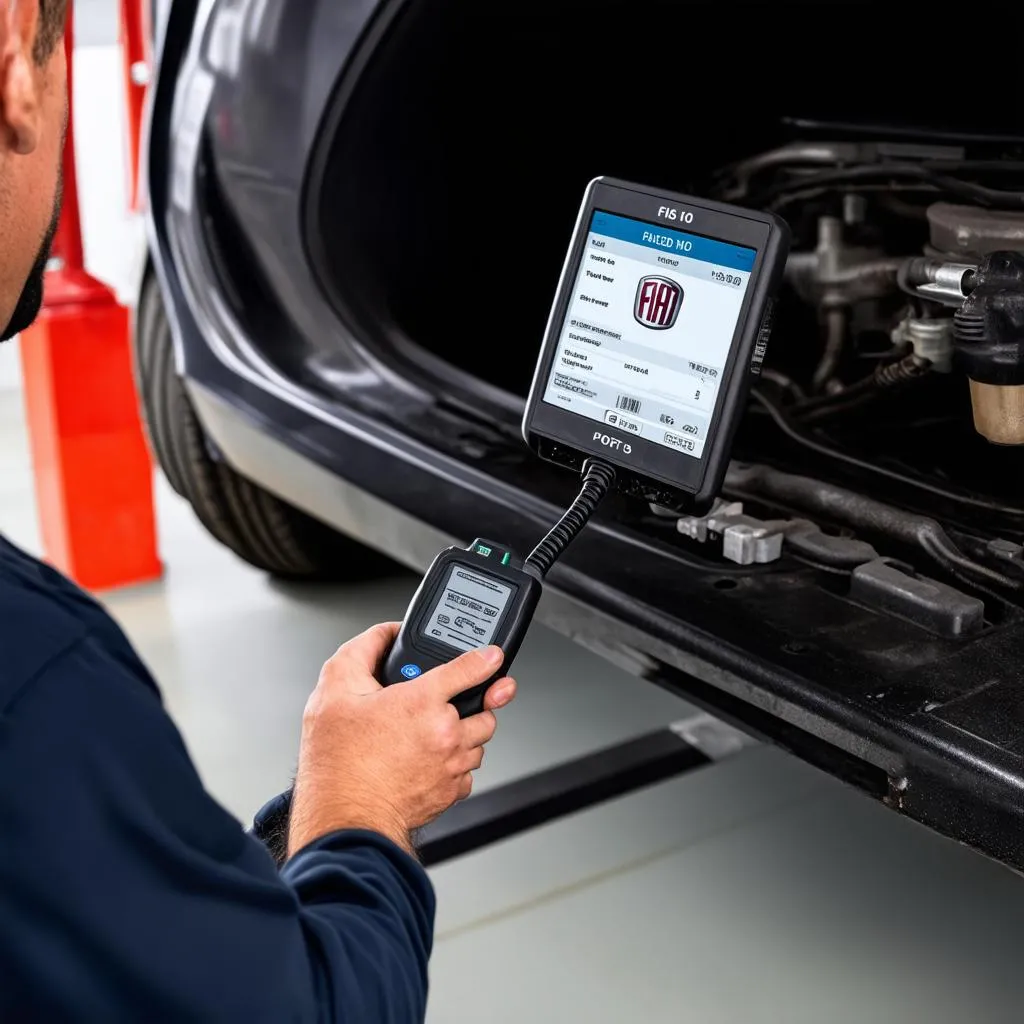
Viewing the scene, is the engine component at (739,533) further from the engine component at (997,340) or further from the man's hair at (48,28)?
the man's hair at (48,28)

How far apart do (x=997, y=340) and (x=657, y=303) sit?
311mm

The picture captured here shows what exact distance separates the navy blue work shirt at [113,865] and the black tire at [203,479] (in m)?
1.49

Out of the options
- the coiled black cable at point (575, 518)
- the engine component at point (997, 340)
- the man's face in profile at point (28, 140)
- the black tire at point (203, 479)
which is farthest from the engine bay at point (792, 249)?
the man's face in profile at point (28, 140)

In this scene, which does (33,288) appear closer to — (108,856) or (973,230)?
(108,856)

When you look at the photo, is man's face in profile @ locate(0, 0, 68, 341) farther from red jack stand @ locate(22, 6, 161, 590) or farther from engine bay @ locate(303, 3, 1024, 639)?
red jack stand @ locate(22, 6, 161, 590)

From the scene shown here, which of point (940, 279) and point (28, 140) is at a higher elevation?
point (28, 140)

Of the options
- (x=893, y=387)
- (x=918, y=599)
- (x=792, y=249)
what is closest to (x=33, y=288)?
(x=918, y=599)

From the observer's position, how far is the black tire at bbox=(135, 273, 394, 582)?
7.18ft

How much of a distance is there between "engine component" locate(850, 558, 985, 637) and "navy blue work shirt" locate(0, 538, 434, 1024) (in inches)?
25.0

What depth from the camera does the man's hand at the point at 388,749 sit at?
897 millimetres

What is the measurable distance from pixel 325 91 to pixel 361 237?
0.63 ft

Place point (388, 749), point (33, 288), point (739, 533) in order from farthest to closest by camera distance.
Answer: point (739, 533), point (388, 749), point (33, 288)

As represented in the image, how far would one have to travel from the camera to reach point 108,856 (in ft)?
2.13

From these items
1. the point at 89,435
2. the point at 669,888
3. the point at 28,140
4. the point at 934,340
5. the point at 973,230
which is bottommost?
the point at 669,888
